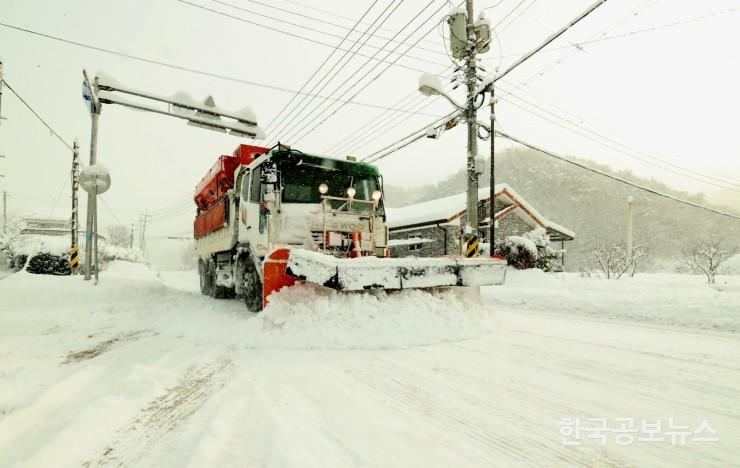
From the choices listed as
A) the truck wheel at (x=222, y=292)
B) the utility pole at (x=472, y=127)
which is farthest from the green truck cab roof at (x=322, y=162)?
the utility pole at (x=472, y=127)

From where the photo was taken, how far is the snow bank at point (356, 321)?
395 cm

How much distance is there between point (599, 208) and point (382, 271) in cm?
9828

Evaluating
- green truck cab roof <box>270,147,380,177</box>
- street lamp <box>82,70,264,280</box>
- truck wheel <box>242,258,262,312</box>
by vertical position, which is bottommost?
truck wheel <box>242,258,262,312</box>

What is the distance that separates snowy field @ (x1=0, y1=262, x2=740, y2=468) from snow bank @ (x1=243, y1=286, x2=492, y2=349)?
0.06ft

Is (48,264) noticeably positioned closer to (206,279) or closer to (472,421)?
(206,279)

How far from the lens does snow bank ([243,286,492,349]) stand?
13.0ft

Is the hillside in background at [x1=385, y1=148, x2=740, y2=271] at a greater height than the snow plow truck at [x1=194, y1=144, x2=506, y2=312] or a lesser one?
greater

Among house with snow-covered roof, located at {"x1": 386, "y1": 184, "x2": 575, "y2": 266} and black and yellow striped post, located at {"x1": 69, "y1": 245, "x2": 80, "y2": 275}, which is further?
house with snow-covered roof, located at {"x1": 386, "y1": 184, "x2": 575, "y2": 266}

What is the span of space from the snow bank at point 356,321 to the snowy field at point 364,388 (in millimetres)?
18

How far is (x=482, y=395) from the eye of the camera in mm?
2463

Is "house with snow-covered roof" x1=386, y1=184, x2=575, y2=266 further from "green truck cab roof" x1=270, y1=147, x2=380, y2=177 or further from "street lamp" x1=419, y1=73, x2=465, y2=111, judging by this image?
"green truck cab roof" x1=270, y1=147, x2=380, y2=177

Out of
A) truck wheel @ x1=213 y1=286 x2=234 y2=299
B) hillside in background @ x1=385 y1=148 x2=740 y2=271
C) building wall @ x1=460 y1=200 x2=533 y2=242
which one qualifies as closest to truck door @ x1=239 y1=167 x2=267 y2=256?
truck wheel @ x1=213 y1=286 x2=234 y2=299

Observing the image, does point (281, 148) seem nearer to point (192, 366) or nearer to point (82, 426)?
point (192, 366)

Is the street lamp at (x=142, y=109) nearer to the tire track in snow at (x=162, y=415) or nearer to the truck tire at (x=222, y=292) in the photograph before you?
the truck tire at (x=222, y=292)
